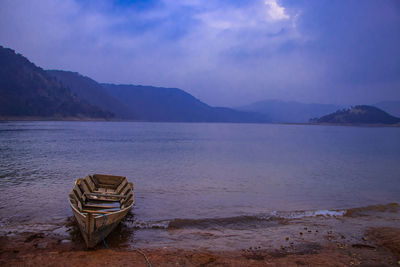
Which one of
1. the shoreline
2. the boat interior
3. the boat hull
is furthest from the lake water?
the shoreline

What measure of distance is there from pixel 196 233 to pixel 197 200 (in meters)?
4.42

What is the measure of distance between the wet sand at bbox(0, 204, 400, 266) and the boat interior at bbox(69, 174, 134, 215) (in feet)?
4.12

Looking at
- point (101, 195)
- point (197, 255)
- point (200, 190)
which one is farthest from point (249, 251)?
point (200, 190)

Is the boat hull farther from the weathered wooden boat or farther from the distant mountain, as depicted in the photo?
the distant mountain

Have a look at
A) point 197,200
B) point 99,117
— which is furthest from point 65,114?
point 197,200

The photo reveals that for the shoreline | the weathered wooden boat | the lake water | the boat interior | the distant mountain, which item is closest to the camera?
the shoreline

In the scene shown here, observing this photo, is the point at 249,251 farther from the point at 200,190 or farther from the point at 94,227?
the point at 200,190

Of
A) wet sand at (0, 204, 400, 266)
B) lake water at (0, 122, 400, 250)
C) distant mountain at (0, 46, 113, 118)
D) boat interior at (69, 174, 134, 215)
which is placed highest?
distant mountain at (0, 46, 113, 118)

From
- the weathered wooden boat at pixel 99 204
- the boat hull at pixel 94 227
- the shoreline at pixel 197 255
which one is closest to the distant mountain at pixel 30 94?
the weathered wooden boat at pixel 99 204

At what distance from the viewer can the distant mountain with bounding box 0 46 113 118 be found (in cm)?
13062

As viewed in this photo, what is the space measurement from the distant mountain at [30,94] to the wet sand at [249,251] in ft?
470

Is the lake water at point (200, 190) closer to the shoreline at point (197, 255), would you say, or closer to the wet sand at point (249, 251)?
the wet sand at point (249, 251)

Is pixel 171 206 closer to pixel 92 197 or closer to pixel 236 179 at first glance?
pixel 92 197

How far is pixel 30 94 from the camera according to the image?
477 ft
